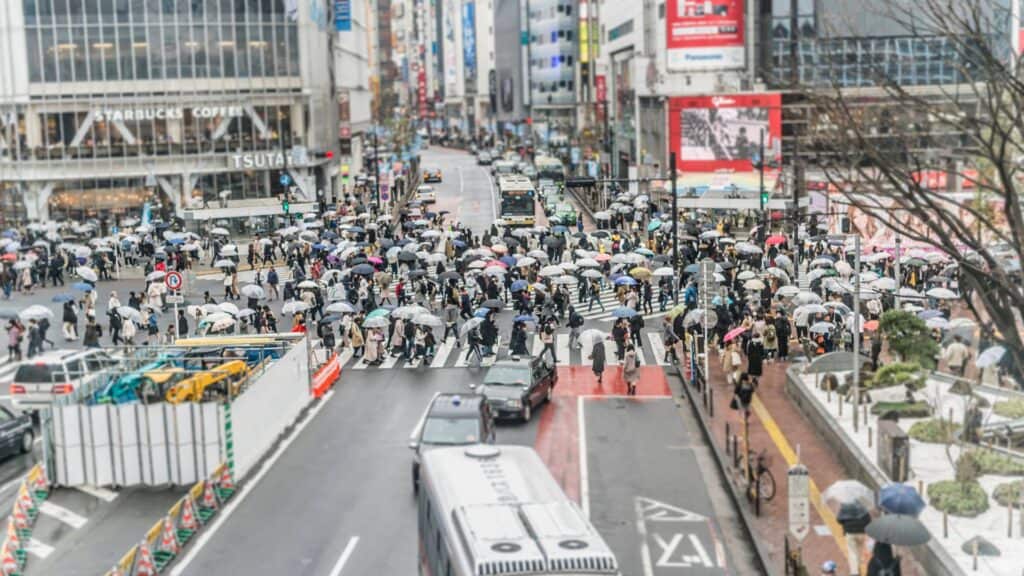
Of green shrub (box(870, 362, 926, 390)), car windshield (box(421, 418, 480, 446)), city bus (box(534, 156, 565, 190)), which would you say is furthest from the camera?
city bus (box(534, 156, 565, 190))

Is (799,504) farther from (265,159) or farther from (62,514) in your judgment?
(265,159)

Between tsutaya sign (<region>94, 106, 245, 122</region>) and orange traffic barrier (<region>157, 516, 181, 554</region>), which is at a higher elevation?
tsutaya sign (<region>94, 106, 245, 122</region>)

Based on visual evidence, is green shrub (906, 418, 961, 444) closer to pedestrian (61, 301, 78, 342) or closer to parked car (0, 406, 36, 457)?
parked car (0, 406, 36, 457)

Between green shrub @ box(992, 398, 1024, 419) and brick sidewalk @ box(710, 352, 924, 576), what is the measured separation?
10.6ft

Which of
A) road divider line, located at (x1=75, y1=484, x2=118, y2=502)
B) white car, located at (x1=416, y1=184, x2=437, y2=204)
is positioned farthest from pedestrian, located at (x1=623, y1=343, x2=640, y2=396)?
white car, located at (x1=416, y1=184, x2=437, y2=204)

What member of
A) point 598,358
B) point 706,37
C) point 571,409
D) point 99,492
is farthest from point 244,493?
point 706,37

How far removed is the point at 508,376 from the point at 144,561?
13.1 meters

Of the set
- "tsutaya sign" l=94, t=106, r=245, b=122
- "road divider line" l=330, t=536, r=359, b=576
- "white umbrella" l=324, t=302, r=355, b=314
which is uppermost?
"tsutaya sign" l=94, t=106, r=245, b=122

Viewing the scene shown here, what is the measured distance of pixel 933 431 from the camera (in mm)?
25547

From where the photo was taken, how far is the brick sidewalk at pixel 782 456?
21078mm

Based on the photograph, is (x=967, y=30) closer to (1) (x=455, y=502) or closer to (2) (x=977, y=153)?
(2) (x=977, y=153)

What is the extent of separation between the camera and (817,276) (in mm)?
45062

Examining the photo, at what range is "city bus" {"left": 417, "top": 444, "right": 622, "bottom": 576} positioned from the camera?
14.0 metres

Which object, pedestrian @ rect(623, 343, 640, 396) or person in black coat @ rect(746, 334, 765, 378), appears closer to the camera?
pedestrian @ rect(623, 343, 640, 396)
